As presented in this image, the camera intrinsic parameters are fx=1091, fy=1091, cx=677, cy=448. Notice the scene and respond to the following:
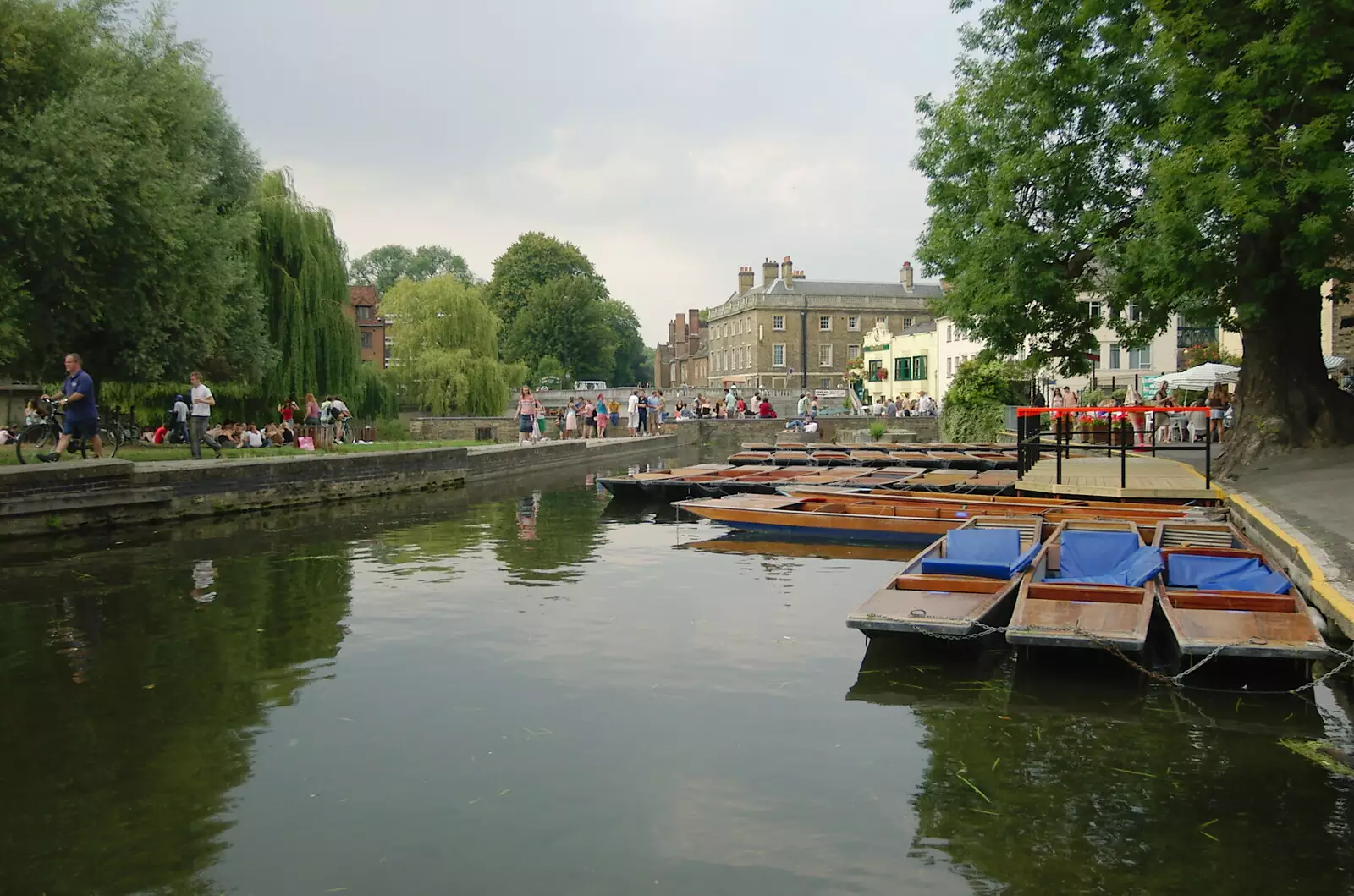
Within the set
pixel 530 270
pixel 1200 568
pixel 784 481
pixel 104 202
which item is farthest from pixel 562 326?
pixel 1200 568

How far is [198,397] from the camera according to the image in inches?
659

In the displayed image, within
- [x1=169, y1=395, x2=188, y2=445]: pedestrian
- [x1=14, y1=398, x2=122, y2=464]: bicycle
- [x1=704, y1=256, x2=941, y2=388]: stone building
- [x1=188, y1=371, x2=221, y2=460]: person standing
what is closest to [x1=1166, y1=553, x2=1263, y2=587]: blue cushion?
[x1=14, y1=398, x2=122, y2=464]: bicycle

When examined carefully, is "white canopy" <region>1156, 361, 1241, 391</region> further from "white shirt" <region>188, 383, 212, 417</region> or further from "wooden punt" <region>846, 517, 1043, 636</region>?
"white shirt" <region>188, 383, 212, 417</region>

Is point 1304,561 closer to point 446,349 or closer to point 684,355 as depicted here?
point 446,349

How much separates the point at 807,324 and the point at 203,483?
59.4m

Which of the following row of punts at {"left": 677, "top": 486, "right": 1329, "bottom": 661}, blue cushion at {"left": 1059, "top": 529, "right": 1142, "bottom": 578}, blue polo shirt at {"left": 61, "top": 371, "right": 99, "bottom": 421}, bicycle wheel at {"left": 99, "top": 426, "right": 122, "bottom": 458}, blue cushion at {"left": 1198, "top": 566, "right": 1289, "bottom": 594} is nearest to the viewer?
row of punts at {"left": 677, "top": 486, "right": 1329, "bottom": 661}

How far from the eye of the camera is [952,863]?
4164 millimetres

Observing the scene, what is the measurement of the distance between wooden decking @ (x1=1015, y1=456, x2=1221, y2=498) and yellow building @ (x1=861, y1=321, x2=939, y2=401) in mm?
34725

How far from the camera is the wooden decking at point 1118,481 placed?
1320 cm

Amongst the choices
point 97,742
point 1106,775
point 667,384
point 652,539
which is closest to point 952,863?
point 1106,775

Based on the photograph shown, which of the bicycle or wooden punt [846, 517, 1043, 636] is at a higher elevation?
the bicycle

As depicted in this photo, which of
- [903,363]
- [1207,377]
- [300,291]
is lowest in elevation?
[1207,377]

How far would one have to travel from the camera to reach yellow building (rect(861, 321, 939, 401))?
52.9 metres

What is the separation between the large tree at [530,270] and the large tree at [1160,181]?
170 ft
